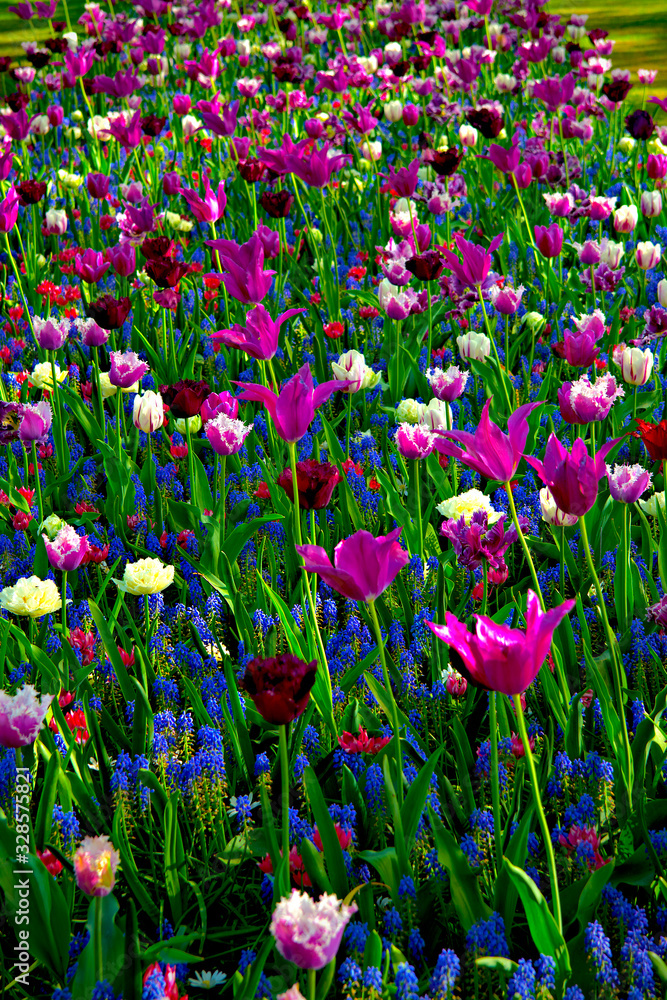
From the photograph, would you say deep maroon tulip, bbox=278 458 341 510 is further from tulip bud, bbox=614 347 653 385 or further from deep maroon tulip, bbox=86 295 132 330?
deep maroon tulip, bbox=86 295 132 330

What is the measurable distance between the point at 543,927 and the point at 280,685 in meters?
0.55

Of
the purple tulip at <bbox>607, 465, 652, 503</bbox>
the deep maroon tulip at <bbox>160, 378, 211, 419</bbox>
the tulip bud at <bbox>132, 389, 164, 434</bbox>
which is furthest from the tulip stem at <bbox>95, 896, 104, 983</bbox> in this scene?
Answer: the tulip bud at <bbox>132, 389, 164, 434</bbox>

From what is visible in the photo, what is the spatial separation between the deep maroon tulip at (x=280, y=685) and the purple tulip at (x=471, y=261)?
1.75m

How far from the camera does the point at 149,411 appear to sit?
2752mm

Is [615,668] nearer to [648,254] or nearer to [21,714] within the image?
[21,714]

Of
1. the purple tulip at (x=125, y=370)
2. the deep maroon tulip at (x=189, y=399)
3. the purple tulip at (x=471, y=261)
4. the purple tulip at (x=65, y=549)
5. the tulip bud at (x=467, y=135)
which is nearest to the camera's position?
the purple tulip at (x=65, y=549)

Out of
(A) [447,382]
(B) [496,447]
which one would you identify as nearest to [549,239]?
(A) [447,382]

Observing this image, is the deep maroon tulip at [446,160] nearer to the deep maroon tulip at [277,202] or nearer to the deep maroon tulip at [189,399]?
the deep maroon tulip at [277,202]

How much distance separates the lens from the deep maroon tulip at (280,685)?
1.30m

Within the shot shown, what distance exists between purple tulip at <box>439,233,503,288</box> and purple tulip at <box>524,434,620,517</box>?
1300 millimetres

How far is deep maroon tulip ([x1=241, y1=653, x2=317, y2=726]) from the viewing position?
1.30 meters

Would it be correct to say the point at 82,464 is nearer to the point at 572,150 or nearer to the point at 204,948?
the point at 204,948

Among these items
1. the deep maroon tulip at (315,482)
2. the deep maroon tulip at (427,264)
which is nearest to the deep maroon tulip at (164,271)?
the deep maroon tulip at (427,264)

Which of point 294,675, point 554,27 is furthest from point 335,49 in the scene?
point 294,675
